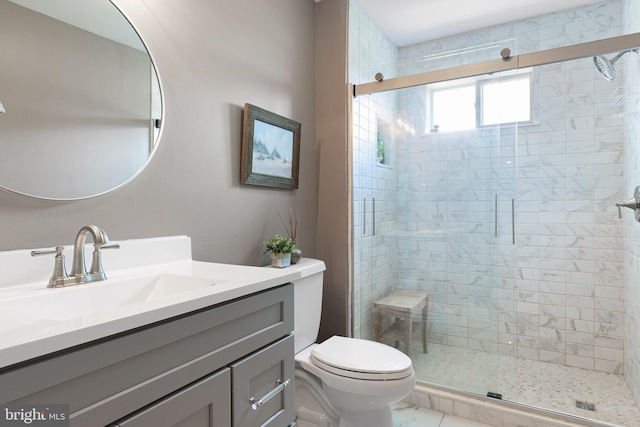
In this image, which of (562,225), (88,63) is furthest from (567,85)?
(88,63)

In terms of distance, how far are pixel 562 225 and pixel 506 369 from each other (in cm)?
111

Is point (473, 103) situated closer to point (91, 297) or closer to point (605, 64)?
point (605, 64)

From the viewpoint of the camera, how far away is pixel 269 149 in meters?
1.92

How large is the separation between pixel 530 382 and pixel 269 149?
2.24 metres

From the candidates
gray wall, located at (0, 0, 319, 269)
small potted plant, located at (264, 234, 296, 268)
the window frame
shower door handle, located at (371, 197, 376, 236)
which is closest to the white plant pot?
small potted plant, located at (264, 234, 296, 268)

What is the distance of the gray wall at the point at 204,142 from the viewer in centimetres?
115

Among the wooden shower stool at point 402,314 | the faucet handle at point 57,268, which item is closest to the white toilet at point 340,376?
the wooden shower stool at point 402,314

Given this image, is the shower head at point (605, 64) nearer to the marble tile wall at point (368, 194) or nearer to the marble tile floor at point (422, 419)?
A: the marble tile wall at point (368, 194)

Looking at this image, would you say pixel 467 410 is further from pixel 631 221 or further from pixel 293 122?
pixel 293 122

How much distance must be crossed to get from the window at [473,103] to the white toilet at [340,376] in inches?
50.2

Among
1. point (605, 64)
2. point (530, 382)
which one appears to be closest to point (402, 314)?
point (530, 382)

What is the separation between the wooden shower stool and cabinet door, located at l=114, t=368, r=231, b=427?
5.56ft

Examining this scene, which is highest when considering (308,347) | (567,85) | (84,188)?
(567,85)

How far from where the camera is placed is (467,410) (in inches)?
77.9
